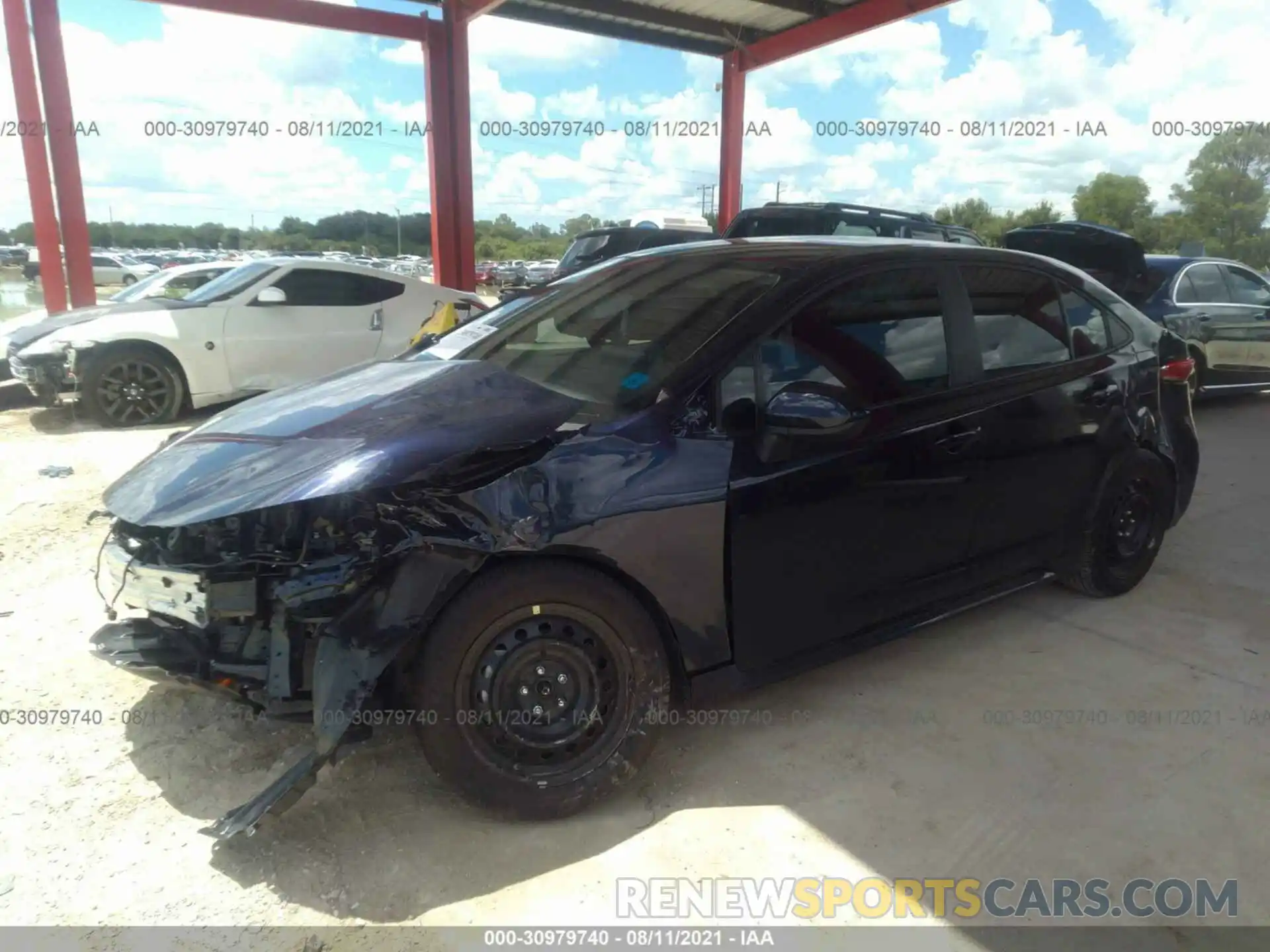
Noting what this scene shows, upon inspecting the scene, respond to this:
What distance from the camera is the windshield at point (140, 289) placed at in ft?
28.7

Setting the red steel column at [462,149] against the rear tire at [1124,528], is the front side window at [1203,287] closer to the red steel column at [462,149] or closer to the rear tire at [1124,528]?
the rear tire at [1124,528]

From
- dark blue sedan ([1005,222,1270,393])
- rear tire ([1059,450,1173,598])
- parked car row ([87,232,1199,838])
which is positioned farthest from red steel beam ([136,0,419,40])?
rear tire ([1059,450,1173,598])

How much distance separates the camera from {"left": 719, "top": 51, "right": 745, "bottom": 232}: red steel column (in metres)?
14.4

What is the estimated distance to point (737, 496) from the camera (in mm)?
2543

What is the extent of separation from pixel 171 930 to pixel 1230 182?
5107 cm

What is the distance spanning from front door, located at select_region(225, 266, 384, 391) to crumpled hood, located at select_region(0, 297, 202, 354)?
498 mm

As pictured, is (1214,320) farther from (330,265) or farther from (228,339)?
(228,339)

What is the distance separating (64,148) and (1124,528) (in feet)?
38.1

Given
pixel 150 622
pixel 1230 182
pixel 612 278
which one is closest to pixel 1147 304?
pixel 612 278

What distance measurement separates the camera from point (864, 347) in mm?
2893

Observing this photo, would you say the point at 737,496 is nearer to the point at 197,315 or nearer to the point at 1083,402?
the point at 1083,402

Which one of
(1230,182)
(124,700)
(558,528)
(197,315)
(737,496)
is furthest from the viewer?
(1230,182)

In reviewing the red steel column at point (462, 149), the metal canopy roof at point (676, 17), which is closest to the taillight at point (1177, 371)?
the metal canopy roof at point (676, 17)

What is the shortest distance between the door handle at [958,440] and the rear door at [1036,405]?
0.06 meters
